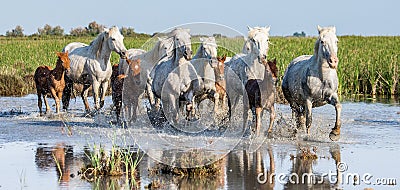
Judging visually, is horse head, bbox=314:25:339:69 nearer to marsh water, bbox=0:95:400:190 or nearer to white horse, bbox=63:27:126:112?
marsh water, bbox=0:95:400:190

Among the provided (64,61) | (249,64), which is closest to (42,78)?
(64,61)

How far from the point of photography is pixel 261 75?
1292 centimetres

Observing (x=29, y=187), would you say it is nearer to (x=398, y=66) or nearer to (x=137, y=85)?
(x=137, y=85)

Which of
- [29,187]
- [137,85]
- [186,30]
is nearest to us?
[29,187]

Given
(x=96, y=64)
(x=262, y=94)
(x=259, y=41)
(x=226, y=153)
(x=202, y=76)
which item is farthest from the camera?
(x=96, y=64)

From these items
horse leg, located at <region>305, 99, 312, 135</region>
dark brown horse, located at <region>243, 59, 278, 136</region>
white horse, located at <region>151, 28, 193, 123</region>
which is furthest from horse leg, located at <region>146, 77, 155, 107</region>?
horse leg, located at <region>305, 99, 312, 135</region>

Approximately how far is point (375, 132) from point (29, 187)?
7.35 metres

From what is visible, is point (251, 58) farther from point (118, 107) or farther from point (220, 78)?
point (118, 107)

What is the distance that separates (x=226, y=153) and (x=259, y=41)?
82.8 inches

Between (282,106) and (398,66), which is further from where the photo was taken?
(398,66)

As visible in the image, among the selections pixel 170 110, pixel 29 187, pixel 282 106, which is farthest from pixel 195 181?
pixel 282 106

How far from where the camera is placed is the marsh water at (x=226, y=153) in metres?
9.02

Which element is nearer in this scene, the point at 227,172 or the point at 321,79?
the point at 227,172

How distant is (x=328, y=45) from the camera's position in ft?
40.3
